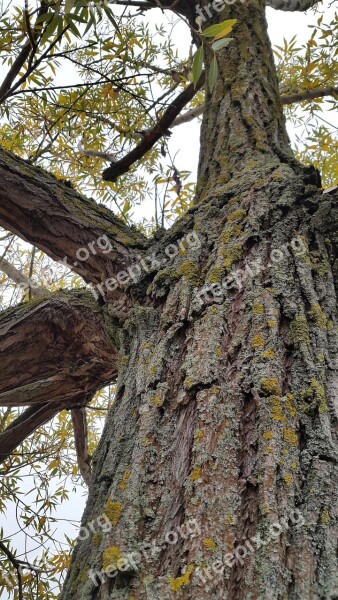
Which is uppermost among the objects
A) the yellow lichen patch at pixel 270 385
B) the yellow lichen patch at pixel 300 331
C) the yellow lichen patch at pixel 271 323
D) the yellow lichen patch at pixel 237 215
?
the yellow lichen patch at pixel 237 215

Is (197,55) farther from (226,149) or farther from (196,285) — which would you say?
(226,149)

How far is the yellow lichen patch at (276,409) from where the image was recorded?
3.19ft

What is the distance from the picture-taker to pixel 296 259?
132cm

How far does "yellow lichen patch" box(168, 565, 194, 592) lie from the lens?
2.55ft

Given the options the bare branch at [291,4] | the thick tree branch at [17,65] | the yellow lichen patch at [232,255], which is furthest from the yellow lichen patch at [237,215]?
the bare branch at [291,4]

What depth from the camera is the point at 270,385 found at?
3.35 ft

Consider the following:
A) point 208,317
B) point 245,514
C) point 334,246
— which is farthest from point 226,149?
point 245,514

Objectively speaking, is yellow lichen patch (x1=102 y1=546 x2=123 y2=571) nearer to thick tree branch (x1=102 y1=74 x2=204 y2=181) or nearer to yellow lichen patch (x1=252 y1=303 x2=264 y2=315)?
yellow lichen patch (x1=252 y1=303 x2=264 y2=315)

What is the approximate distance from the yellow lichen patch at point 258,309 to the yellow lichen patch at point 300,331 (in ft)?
0.23

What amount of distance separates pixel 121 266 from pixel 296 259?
0.59 metres

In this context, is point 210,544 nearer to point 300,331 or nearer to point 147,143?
point 300,331

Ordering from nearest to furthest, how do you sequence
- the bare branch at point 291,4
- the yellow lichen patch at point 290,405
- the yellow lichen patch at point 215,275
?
the yellow lichen patch at point 290,405 < the yellow lichen patch at point 215,275 < the bare branch at point 291,4

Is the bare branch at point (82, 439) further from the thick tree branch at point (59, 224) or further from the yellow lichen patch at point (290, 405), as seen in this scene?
the yellow lichen patch at point (290, 405)

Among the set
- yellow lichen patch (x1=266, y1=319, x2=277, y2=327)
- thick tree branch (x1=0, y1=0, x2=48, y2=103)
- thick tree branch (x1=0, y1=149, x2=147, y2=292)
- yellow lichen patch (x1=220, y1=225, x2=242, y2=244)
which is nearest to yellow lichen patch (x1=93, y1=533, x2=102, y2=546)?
yellow lichen patch (x1=266, y1=319, x2=277, y2=327)
